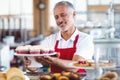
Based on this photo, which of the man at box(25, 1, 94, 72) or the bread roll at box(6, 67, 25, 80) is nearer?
the bread roll at box(6, 67, 25, 80)

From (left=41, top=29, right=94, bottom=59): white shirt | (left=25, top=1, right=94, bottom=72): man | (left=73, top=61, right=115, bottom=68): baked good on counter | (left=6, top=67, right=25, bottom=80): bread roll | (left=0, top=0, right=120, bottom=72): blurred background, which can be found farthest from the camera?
(left=0, top=0, right=120, bottom=72): blurred background

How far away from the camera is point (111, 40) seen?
4.25m

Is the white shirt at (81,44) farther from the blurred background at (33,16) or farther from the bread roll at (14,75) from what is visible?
the blurred background at (33,16)

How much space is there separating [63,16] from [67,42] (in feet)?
0.83

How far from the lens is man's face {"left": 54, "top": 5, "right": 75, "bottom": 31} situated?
7.34 ft

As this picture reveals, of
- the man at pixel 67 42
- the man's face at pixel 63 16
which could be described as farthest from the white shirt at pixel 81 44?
the man's face at pixel 63 16

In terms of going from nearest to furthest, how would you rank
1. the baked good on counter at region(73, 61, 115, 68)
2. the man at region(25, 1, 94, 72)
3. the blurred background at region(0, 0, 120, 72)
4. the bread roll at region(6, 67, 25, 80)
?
the bread roll at region(6, 67, 25, 80) < the baked good on counter at region(73, 61, 115, 68) < the man at region(25, 1, 94, 72) < the blurred background at region(0, 0, 120, 72)

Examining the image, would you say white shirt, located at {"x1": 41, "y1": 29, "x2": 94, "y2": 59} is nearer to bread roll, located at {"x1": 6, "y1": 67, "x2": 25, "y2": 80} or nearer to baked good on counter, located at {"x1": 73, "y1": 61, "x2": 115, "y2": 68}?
baked good on counter, located at {"x1": 73, "y1": 61, "x2": 115, "y2": 68}

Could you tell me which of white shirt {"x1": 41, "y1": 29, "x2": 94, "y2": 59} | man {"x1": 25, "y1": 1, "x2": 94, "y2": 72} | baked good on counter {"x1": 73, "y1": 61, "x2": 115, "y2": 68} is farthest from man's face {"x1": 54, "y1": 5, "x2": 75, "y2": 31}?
baked good on counter {"x1": 73, "y1": 61, "x2": 115, "y2": 68}

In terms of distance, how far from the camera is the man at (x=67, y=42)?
2.19 m

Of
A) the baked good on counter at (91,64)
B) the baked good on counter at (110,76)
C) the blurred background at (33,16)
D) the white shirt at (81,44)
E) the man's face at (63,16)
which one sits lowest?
the baked good on counter at (110,76)

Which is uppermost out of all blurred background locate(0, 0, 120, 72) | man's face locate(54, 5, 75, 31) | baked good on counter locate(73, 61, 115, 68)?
blurred background locate(0, 0, 120, 72)

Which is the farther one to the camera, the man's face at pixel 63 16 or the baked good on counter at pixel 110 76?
the man's face at pixel 63 16

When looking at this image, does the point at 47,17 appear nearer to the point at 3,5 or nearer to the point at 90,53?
the point at 3,5
